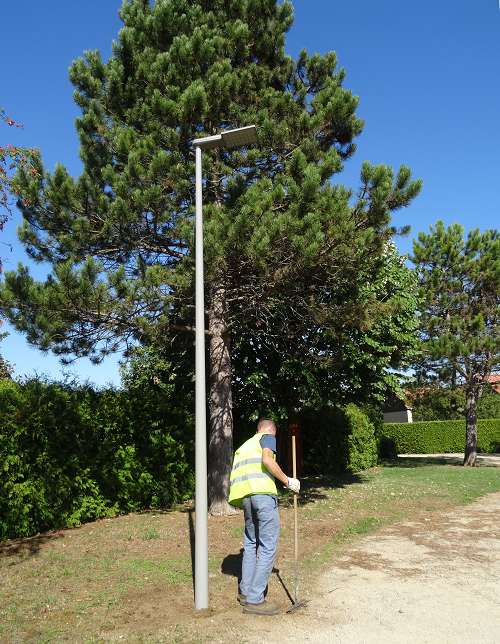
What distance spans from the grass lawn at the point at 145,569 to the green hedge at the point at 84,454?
358 mm

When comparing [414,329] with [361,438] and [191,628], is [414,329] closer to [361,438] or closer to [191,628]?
[361,438]

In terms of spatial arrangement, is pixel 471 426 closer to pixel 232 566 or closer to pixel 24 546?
pixel 232 566

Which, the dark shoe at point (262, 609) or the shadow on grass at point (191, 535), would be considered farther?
the shadow on grass at point (191, 535)

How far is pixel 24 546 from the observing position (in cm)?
755

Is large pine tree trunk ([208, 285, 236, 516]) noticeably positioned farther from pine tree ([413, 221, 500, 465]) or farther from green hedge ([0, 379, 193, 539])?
pine tree ([413, 221, 500, 465])

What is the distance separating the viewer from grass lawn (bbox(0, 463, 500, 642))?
15.8 feet

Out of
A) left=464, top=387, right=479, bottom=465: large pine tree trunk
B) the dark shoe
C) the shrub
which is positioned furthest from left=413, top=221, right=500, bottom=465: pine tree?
the dark shoe

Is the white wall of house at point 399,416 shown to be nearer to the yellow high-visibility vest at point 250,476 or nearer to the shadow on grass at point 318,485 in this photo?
the shadow on grass at point 318,485

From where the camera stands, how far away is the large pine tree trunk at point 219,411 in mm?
9617

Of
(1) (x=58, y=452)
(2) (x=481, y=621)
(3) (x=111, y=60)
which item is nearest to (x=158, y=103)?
(3) (x=111, y=60)

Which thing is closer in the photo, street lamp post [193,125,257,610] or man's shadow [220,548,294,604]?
street lamp post [193,125,257,610]

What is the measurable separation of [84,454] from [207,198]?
16.5ft

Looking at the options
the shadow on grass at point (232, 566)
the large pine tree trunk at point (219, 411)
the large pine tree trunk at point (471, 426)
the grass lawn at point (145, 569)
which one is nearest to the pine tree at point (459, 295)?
the large pine tree trunk at point (471, 426)

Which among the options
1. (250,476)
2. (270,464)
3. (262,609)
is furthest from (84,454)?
(262,609)
